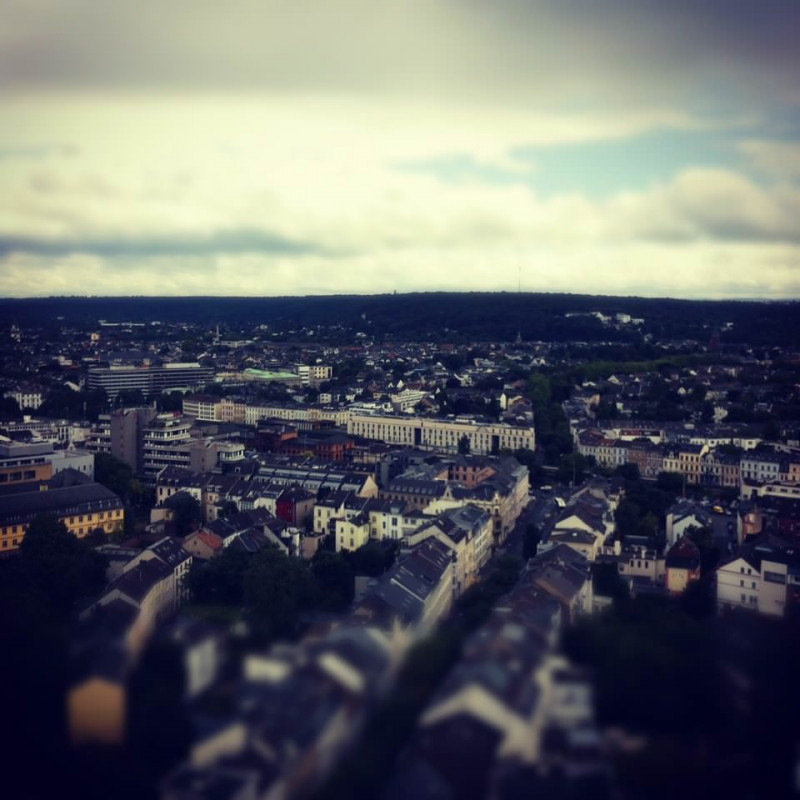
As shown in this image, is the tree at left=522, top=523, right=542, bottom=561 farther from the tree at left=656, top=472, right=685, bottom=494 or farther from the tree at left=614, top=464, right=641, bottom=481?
the tree at left=614, top=464, right=641, bottom=481

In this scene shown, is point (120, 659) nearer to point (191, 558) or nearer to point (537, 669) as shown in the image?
point (537, 669)

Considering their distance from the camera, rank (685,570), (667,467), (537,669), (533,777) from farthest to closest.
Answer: (667,467)
(685,570)
(537,669)
(533,777)

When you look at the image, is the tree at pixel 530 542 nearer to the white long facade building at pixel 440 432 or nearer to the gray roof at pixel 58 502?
the gray roof at pixel 58 502

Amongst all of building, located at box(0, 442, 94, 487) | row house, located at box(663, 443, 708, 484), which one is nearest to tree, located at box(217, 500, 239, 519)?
building, located at box(0, 442, 94, 487)

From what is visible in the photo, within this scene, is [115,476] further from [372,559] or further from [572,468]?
[572,468]

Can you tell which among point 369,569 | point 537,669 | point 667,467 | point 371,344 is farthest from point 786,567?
point 371,344

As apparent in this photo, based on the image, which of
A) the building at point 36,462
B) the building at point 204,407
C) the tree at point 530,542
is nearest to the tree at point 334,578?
the tree at point 530,542

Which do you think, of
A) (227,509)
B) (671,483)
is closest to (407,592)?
(227,509)

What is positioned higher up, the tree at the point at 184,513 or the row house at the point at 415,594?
the row house at the point at 415,594
